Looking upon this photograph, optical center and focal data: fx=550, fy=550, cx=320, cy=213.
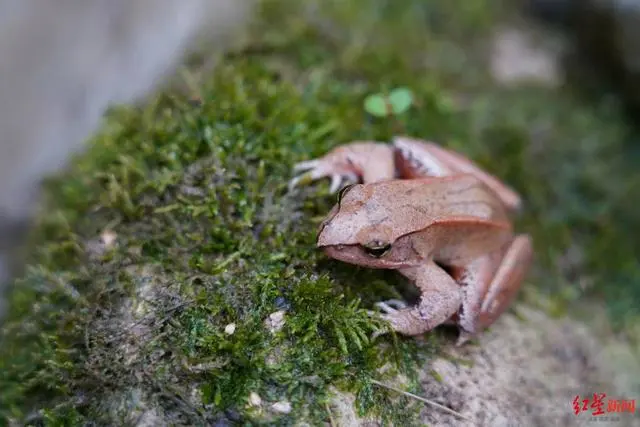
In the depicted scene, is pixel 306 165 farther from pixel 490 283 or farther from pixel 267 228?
pixel 490 283

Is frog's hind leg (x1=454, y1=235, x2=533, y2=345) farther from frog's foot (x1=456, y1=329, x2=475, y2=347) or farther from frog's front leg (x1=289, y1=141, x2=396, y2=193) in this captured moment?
frog's front leg (x1=289, y1=141, x2=396, y2=193)

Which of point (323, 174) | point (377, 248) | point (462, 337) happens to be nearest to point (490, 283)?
point (462, 337)

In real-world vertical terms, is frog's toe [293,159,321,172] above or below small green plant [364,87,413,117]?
above

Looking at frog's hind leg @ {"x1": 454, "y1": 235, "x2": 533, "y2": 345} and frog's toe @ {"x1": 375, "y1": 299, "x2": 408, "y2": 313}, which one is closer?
frog's toe @ {"x1": 375, "y1": 299, "x2": 408, "y2": 313}

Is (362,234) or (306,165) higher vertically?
(306,165)

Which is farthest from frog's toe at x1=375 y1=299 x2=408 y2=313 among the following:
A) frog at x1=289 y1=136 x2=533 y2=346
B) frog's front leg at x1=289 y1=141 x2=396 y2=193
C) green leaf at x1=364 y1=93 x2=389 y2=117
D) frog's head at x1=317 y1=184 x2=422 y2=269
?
green leaf at x1=364 y1=93 x2=389 y2=117

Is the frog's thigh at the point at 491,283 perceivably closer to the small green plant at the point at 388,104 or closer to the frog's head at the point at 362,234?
the frog's head at the point at 362,234
